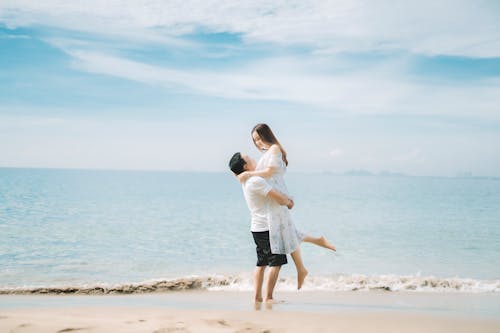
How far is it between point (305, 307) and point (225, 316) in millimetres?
1416

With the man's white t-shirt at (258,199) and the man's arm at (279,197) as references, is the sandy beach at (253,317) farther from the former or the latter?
the man's arm at (279,197)

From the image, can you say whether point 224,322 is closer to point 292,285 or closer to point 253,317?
point 253,317

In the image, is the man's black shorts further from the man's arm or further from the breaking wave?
the breaking wave

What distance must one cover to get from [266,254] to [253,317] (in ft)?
3.59

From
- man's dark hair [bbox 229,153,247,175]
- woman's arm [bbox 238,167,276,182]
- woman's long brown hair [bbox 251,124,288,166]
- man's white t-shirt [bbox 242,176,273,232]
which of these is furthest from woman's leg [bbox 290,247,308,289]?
woman's long brown hair [bbox 251,124,288,166]

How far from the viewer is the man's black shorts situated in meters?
5.84

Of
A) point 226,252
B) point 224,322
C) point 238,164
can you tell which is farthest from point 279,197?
point 226,252

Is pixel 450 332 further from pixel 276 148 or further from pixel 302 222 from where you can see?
pixel 302 222

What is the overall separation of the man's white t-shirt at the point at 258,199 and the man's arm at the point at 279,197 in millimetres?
52

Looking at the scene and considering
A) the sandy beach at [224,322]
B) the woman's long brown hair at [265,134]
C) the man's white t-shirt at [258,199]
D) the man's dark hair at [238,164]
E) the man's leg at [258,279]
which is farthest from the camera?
the man's leg at [258,279]

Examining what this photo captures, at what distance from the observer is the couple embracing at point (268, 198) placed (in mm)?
5668

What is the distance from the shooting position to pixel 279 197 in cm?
566

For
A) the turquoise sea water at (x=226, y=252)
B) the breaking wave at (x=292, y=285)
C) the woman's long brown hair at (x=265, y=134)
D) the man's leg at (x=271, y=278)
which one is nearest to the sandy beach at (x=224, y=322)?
the man's leg at (x=271, y=278)

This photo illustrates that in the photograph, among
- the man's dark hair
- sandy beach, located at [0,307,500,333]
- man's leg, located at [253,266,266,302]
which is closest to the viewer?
sandy beach, located at [0,307,500,333]
